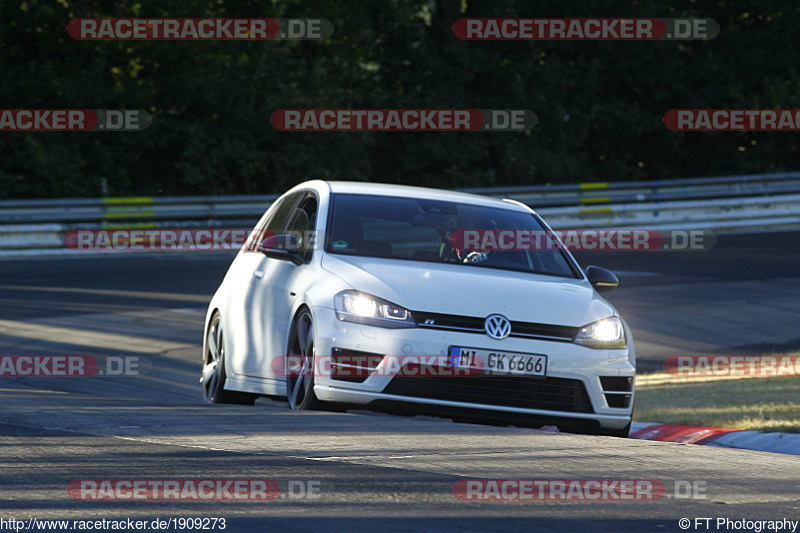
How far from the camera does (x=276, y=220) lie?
9.78 meters

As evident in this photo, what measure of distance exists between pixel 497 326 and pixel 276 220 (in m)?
2.67

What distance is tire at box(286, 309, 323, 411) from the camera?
7.76 m

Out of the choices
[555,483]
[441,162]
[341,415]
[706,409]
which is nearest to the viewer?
[555,483]

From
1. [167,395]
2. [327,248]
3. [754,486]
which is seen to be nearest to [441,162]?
[167,395]

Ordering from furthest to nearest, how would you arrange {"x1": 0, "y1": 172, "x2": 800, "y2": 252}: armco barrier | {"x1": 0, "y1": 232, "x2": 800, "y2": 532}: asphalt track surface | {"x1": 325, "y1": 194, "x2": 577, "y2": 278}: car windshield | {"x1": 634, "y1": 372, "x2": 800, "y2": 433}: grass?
{"x1": 0, "y1": 172, "x2": 800, "y2": 252}: armco barrier → {"x1": 634, "y1": 372, "x2": 800, "y2": 433}: grass → {"x1": 325, "y1": 194, "x2": 577, "y2": 278}: car windshield → {"x1": 0, "y1": 232, "x2": 800, "y2": 532}: asphalt track surface

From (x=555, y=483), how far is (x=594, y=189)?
72.6 feet

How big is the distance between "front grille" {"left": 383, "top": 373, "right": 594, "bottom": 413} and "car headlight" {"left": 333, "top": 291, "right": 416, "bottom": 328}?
314mm

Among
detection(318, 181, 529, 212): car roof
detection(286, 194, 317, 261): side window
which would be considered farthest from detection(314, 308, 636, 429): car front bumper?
detection(318, 181, 529, 212): car roof

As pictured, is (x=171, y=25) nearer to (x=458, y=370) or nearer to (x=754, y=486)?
(x=458, y=370)

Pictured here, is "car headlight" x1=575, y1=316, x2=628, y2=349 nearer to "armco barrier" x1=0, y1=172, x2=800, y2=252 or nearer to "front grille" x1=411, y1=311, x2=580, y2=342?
"front grille" x1=411, y1=311, x2=580, y2=342

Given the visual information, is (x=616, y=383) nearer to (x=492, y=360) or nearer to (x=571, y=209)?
(x=492, y=360)

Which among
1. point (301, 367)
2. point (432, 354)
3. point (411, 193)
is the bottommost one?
point (301, 367)

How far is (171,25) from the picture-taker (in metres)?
26.5

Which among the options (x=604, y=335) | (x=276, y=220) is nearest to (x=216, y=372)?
(x=276, y=220)
